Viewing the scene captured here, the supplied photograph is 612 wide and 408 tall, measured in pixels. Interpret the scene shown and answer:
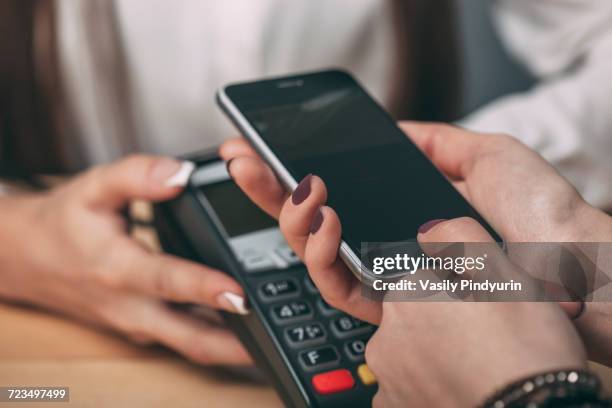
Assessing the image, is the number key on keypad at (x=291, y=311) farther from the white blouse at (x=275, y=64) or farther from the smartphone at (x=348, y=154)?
the white blouse at (x=275, y=64)

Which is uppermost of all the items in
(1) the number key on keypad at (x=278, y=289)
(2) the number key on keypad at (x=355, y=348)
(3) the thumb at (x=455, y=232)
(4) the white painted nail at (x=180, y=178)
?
(3) the thumb at (x=455, y=232)

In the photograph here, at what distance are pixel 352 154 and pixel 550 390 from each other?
14 cm

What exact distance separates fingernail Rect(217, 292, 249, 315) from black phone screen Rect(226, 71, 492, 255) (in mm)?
57

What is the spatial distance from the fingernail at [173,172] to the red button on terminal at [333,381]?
0.39ft

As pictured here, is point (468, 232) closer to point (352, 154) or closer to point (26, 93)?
point (352, 154)

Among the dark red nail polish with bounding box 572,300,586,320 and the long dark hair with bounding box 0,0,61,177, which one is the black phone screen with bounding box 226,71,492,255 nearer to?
the dark red nail polish with bounding box 572,300,586,320

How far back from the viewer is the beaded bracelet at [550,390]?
0.61 ft

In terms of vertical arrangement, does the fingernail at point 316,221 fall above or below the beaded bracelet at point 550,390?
above

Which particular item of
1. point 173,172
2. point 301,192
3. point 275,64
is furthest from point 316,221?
point 275,64

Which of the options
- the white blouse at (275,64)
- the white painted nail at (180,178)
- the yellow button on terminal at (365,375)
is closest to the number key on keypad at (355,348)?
the yellow button on terminal at (365,375)

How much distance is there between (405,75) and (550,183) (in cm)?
26

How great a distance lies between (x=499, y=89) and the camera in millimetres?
841

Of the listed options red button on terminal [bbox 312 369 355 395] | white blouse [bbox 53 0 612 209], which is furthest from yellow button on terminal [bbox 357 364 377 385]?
white blouse [bbox 53 0 612 209]

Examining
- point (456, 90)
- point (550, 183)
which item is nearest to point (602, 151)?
point (456, 90)
